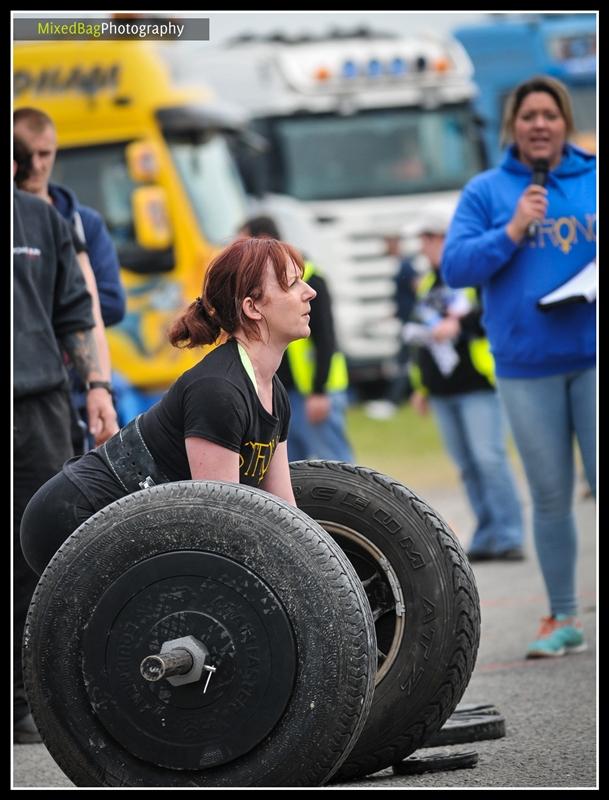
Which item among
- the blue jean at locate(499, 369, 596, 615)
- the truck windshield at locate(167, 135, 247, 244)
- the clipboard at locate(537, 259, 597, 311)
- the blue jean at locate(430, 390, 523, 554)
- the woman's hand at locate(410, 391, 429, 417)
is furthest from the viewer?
the truck windshield at locate(167, 135, 247, 244)

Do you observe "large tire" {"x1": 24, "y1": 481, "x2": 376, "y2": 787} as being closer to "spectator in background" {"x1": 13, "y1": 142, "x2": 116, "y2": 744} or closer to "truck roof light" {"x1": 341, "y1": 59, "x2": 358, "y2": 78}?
"spectator in background" {"x1": 13, "y1": 142, "x2": 116, "y2": 744}

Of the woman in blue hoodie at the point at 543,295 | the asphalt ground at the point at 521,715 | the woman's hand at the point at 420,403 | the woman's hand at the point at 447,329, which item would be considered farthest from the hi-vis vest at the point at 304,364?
the woman in blue hoodie at the point at 543,295

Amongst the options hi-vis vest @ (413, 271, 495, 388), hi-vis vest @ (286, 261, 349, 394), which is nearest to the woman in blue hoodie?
hi-vis vest @ (286, 261, 349, 394)

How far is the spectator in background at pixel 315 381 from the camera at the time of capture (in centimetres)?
822

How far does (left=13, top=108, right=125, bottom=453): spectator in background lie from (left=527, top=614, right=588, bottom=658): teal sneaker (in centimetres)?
185

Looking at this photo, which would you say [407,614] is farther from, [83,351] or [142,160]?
[142,160]

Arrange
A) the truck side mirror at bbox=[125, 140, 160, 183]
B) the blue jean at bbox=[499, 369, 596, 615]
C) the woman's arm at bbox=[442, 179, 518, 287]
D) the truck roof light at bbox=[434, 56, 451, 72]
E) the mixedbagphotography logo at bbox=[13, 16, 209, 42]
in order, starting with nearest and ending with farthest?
the mixedbagphotography logo at bbox=[13, 16, 209, 42]
the woman's arm at bbox=[442, 179, 518, 287]
the blue jean at bbox=[499, 369, 596, 615]
the truck side mirror at bbox=[125, 140, 160, 183]
the truck roof light at bbox=[434, 56, 451, 72]

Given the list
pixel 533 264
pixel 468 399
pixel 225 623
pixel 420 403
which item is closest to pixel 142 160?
pixel 420 403

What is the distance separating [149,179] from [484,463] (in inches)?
208

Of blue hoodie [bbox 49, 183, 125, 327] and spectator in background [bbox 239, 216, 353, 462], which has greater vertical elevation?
blue hoodie [bbox 49, 183, 125, 327]

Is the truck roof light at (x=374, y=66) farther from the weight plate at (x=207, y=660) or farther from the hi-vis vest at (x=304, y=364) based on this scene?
the weight plate at (x=207, y=660)

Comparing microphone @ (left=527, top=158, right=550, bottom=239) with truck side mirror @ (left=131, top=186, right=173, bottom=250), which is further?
truck side mirror @ (left=131, top=186, right=173, bottom=250)

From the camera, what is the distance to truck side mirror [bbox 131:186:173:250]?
488 inches
